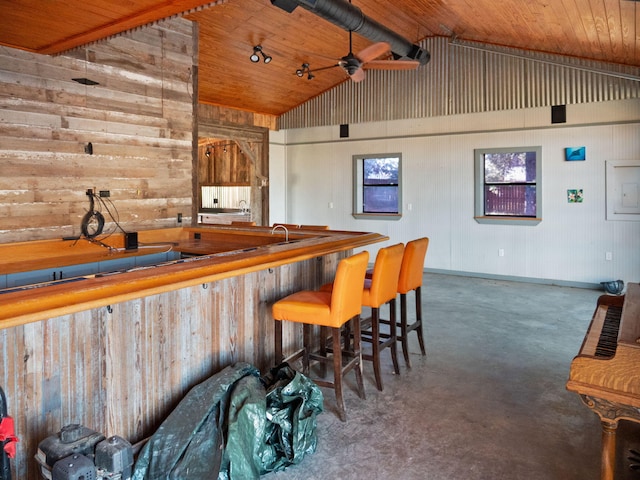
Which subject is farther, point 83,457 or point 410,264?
point 410,264

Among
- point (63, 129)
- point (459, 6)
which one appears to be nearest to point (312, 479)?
point (63, 129)

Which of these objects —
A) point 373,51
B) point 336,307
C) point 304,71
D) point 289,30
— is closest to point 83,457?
point 336,307

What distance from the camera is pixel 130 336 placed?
2.45 m

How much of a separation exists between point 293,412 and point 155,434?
0.72 meters

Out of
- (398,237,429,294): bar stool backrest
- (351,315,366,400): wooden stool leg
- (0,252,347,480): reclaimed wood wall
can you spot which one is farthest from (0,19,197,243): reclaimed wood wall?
(351,315,366,400): wooden stool leg

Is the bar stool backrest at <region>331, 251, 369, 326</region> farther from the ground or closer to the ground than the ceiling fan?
closer to the ground

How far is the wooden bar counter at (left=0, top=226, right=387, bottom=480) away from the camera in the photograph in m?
2.00

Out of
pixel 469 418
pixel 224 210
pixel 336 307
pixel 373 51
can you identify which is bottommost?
pixel 469 418

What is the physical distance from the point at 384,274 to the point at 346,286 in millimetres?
551

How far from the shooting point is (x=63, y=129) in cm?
483

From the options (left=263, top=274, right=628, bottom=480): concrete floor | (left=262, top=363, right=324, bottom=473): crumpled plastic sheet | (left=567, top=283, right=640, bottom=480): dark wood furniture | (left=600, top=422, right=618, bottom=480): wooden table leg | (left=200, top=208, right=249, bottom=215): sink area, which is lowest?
(left=263, top=274, right=628, bottom=480): concrete floor

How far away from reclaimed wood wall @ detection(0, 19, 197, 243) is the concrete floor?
3.35 m

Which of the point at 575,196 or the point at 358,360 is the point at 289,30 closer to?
the point at 575,196

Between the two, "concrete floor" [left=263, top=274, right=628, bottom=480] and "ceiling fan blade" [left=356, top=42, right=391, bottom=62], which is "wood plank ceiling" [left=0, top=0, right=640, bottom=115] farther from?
"concrete floor" [left=263, top=274, right=628, bottom=480]
